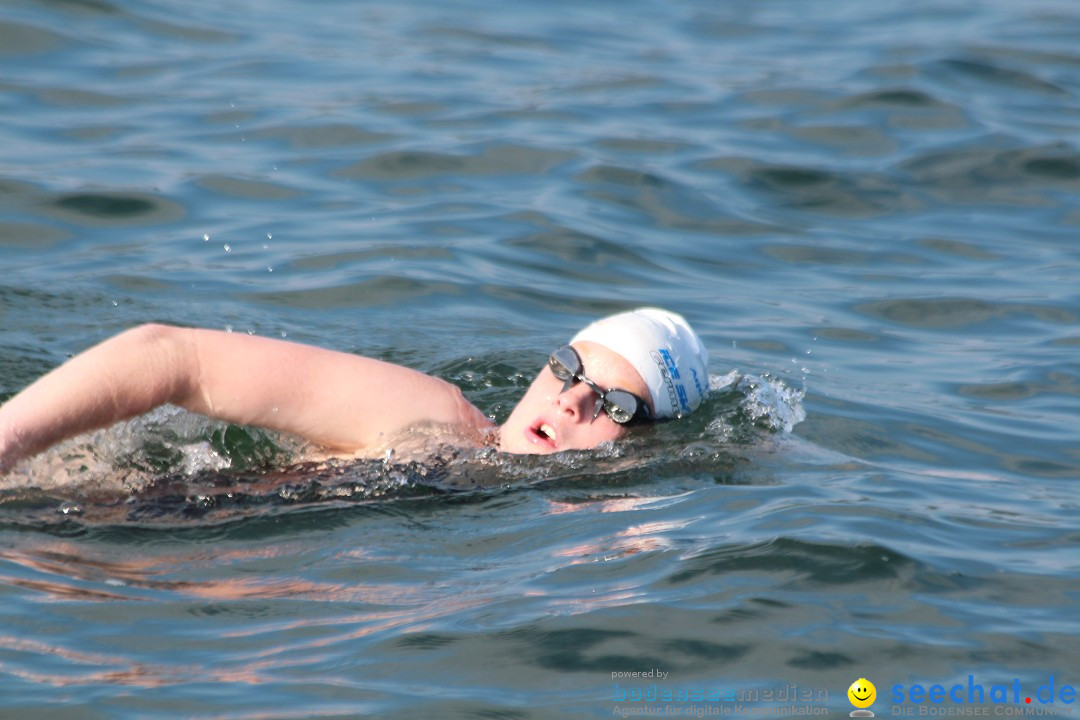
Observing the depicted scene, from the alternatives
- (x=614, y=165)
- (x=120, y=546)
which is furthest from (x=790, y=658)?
(x=614, y=165)

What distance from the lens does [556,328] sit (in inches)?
340

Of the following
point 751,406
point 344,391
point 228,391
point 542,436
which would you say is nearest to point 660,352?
point 542,436

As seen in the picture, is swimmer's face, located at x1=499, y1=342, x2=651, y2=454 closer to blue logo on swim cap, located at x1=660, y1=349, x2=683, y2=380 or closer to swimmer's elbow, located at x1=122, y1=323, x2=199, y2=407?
blue logo on swim cap, located at x1=660, y1=349, x2=683, y2=380

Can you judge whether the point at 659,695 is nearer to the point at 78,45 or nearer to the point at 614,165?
the point at 614,165

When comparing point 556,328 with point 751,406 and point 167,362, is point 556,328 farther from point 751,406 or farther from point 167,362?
point 167,362

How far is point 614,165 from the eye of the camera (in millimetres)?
11766

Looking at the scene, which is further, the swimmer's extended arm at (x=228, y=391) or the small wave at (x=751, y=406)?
the small wave at (x=751, y=406)

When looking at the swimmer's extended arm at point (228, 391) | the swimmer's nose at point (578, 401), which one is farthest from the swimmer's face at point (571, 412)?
the swimmer's extended arm at point (228, 391)

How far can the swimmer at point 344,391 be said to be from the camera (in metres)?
4.84

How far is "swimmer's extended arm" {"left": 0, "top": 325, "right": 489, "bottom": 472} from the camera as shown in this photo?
15.8 ft

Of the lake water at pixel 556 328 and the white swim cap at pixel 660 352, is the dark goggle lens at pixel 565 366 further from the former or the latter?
the lake water at pixel 556 328

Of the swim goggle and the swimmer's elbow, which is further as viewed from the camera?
A: the swim goggle

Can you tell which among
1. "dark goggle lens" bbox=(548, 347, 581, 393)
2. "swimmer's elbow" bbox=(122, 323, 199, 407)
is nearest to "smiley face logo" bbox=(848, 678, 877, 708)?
"dark goggle lens" bbox=(548, 347, 581, 393)

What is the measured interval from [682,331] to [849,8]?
14474 mm
